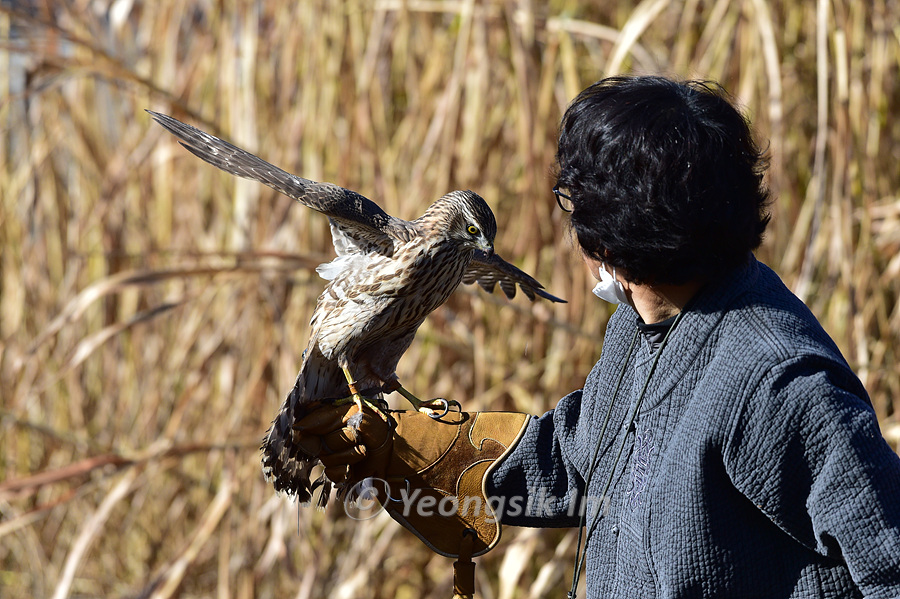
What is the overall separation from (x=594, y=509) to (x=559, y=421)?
200 millimetres

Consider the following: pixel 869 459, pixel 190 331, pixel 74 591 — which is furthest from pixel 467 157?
pixel 74 591

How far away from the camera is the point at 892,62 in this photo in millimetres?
2291

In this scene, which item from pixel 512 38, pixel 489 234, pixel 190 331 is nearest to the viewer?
pixel 489 234

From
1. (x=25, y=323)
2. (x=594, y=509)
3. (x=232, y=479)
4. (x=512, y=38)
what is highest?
(x=512, y=38)

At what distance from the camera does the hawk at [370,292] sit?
1471 millimetres

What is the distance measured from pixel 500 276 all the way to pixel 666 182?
3.00ft

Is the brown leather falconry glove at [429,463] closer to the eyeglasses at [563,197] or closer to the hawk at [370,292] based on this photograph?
the hawk at [370,292]

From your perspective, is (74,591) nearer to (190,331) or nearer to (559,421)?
(190,331)

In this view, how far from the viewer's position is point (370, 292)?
1572mm

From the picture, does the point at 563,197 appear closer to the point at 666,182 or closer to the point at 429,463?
the point at 666,182

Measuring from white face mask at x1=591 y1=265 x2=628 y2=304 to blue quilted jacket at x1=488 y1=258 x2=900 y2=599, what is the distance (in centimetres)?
9

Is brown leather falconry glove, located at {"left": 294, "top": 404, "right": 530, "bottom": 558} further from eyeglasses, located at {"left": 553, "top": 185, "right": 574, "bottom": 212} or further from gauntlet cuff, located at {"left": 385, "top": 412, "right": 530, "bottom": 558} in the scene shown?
eyeglasses, located at {"left": 553, "top": 185, "right": 574, "bottom": 212}

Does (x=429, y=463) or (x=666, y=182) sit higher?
(x=666, y=182)

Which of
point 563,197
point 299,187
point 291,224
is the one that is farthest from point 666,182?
point 291,224
